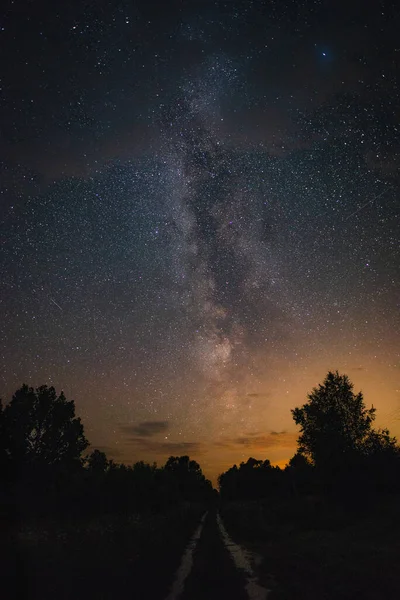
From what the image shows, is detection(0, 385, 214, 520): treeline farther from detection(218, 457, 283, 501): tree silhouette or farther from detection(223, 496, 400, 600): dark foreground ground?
detection(218, 457, 283, 501): tree silhouette

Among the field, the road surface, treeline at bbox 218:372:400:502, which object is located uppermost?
treeline at bbox 218:372:400:502

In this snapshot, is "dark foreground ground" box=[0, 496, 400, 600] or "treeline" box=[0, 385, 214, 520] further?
"treeline" box=[0, 385, 214, 520]

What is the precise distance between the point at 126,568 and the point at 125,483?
1848 inches

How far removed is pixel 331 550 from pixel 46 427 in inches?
1829

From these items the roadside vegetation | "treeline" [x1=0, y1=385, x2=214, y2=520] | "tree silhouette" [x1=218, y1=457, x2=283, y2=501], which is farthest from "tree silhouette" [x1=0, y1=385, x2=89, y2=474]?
"tree silhouette" [x1=218, y1=457, x2=283, y2=501]

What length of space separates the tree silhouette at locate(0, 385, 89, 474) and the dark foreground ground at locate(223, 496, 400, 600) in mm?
30650

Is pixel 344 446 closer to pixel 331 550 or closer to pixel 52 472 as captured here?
pixel 331 550

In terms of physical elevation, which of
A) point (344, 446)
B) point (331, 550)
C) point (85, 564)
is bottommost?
point (331, 550)

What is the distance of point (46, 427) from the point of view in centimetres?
5878

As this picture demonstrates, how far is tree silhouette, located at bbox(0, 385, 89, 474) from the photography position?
2187 inches

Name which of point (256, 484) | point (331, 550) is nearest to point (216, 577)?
point (331, 550)

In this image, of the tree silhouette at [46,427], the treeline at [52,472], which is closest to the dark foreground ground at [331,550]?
the treeline at [52,472]

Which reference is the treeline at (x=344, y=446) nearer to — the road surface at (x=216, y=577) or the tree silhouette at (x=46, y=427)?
the road surface at (x=216, y=577)

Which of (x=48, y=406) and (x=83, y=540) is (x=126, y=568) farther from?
(x=48, y=406)
